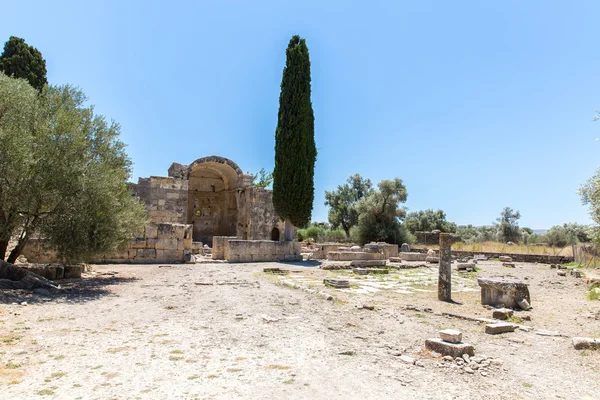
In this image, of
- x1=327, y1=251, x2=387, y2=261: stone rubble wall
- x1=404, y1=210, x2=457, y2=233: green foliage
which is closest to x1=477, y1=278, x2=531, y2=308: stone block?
x1=327, y1=251, x2=387, y2=261: stone rubble wall

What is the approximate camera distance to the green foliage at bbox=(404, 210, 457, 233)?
4856 centimetres

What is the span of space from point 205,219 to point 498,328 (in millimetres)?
25850

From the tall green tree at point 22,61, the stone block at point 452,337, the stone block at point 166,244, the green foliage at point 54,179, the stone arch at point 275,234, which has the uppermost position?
the tall green tree at point 22,61

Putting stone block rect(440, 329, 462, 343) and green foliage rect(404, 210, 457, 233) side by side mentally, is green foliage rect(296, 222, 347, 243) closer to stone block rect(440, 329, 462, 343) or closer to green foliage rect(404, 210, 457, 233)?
green foliage rect(404, 210, 457, 233)

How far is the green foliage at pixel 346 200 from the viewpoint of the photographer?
48.6 meters

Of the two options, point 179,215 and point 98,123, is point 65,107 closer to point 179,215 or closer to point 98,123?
point 98,123

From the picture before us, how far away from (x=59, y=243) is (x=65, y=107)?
11.4 ft

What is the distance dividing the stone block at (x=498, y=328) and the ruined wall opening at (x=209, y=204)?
2360 cm

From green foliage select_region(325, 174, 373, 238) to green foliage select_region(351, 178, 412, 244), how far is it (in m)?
13.5

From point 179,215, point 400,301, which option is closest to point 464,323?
point 400,301

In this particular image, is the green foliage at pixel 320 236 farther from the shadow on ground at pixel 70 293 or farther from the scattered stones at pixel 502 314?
the scattered stones at pixel 502 314

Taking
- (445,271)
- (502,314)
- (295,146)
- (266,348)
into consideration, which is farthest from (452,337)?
(295,146)

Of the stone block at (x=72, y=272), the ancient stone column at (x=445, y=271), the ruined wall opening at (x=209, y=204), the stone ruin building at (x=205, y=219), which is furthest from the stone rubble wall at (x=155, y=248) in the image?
the ruined wall opening at (x=209, y=204)

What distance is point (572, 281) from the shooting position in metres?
14.1
